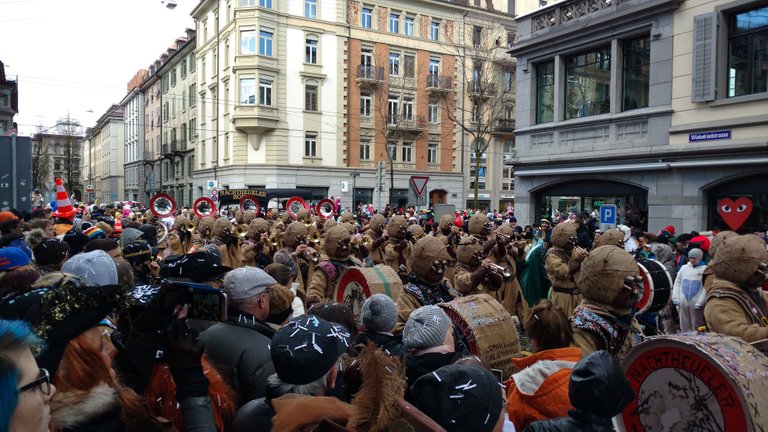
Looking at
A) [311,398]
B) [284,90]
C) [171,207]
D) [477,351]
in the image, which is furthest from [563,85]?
[284,90]

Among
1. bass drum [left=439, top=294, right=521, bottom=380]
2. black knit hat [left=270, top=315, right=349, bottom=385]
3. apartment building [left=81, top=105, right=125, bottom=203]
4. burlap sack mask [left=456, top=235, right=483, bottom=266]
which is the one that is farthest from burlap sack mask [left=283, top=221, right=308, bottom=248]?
apartment building [left=81, top=105, right=125, bottom=203]

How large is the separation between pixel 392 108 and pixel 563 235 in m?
35.2

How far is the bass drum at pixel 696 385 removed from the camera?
2.36 m

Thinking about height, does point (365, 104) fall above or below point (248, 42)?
below

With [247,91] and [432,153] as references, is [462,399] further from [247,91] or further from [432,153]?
[432,153]

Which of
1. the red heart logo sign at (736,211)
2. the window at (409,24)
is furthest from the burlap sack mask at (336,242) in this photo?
the window at (409,24)

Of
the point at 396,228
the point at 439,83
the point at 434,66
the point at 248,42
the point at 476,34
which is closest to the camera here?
the point at 396,228

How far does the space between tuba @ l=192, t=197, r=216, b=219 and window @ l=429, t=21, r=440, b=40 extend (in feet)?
103

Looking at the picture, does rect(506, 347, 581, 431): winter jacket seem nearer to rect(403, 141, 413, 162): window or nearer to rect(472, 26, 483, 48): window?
rect(403, 141, 413, 162): window

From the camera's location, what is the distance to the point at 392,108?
41.5 meters

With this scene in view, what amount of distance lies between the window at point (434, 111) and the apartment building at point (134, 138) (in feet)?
130

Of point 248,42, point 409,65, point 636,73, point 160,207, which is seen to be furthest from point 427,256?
point 409,65

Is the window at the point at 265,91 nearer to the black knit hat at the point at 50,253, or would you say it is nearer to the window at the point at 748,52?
the window at the point at 748,52

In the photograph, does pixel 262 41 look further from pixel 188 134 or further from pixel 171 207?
pixel 171 207
